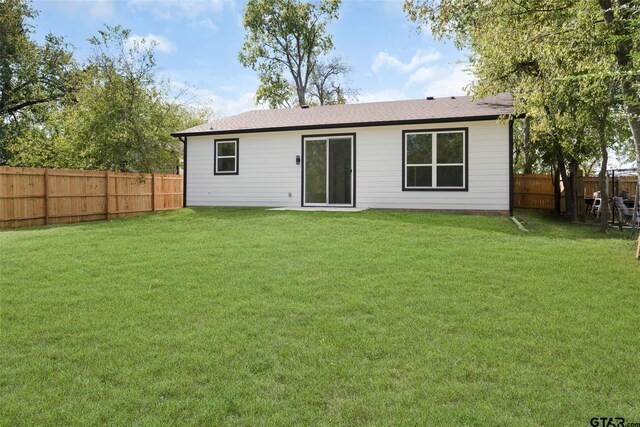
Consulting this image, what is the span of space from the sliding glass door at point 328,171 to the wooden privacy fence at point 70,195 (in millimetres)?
6222

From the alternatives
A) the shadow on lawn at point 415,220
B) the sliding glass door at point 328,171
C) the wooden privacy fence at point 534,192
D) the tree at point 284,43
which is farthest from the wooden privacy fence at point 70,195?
the wooden privacy fence at point 534,192

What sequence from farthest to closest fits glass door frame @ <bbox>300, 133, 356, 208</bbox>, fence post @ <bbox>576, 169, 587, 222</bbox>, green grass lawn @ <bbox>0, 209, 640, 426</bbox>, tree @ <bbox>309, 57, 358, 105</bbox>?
→ tree @ <bbox>309, 57, 358, 105</bbox>, fence post @ <bbox>576, 169, 587, 222</bbox>, glass door frame @ <bbox>300, 133, 356, 208</bbox>, green grass lawn @ <bbox>0, 209, 640, 426</bbox>

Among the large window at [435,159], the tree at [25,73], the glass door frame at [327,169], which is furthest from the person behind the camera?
the tree at [25,73]

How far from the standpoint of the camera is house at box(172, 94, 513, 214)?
11227mm

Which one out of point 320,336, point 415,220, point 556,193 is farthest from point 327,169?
point 320,336

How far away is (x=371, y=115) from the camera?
12.9 metres

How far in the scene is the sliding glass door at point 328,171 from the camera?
12664 mm

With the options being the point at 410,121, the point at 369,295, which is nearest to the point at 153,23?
the point at 410,121

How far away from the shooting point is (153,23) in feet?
57.7

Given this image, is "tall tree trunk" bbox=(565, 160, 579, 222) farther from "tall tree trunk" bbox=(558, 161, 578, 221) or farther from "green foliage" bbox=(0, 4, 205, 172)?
"green foliage" bbox=(0, 4, 205, 172)

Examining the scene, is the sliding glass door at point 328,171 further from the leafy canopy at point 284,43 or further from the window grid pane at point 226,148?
the leafy canopy at point 284,43

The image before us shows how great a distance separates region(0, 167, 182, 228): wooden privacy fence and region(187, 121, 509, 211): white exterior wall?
2.14m

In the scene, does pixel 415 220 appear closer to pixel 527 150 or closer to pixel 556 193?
Answer: pixel 556 193

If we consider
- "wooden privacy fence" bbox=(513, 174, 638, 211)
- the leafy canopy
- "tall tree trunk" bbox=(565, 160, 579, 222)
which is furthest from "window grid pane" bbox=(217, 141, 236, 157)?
the leafy canopy
